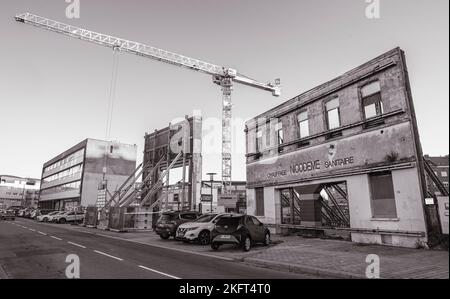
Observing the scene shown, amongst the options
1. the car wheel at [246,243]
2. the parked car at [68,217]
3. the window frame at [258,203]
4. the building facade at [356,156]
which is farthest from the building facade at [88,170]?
the car wheel at [246,243]

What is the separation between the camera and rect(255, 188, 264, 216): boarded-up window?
70.5ft

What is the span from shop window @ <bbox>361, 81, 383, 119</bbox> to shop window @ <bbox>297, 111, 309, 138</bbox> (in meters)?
4.09

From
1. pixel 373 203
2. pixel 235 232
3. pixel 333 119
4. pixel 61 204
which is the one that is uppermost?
pixel 333 119

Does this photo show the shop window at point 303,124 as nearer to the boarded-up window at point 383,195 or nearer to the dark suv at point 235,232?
the boarded-up window at point 383,195

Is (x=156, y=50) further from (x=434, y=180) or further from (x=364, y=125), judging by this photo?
(x=434, y=180)

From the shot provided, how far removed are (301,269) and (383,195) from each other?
7244mm

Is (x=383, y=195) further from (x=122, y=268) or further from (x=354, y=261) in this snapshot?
(x=122, y=268)

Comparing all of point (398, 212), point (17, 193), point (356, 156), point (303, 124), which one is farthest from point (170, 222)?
point (17, 193)

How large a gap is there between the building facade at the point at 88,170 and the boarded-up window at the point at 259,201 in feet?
111

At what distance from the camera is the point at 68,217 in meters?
39.8

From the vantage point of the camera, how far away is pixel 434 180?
13055 millimetres

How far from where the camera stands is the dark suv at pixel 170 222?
722 inches
